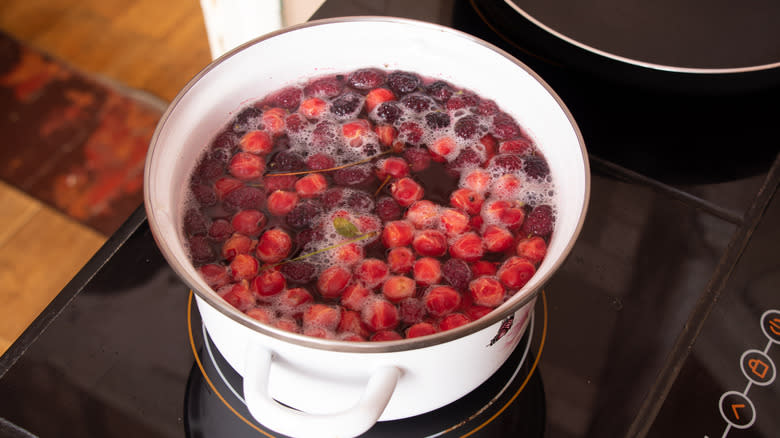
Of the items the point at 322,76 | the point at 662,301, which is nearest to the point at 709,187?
the point at 662,301

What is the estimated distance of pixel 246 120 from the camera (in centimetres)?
91

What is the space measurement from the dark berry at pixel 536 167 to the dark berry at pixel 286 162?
12.0 inches

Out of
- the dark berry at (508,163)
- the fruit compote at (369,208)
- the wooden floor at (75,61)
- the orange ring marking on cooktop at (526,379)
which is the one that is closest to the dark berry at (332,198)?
the fruit compote at (369,208)

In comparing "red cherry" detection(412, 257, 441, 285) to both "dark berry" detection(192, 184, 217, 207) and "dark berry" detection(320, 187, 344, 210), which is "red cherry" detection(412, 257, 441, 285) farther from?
"dark berry" detection(192, 184, 217, 207)

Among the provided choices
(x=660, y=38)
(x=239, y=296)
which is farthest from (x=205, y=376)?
(x=660, y=38)

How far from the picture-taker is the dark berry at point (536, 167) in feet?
2.81

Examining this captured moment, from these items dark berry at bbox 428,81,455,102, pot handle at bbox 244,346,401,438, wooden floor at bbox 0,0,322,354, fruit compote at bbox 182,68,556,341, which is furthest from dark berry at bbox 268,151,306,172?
wooden floor at bbox 0,0,322,354

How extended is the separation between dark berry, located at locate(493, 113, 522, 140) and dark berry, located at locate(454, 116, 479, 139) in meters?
0.03

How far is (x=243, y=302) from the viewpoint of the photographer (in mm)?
736

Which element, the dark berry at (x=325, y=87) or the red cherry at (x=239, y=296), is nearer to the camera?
the red cherry at (x=239, y=296)

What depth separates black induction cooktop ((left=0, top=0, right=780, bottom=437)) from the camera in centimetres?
80

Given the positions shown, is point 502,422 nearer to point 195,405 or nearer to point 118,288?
point 195,405

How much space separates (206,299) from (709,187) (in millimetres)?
786

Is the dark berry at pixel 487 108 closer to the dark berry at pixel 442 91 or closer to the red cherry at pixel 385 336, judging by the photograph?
the dark berry at pixel 442 91
